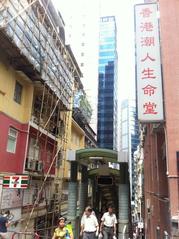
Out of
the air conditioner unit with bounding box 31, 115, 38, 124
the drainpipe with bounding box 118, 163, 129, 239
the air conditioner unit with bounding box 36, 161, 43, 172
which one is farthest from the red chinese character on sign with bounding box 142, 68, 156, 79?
the air conditioner unit with bounding box 36, 161, 43, 172

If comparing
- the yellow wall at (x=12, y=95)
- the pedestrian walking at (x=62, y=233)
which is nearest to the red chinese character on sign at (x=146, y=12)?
the yellow wall at (x=12, y=95)

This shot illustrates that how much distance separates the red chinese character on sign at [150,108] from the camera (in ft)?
34.6

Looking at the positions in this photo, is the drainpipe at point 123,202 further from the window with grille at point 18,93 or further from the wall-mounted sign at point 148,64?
the window with grille at point 18,93

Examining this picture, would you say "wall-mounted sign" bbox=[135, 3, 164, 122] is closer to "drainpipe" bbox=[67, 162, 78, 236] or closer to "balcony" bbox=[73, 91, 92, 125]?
"drainpipe" bbox=[67, 162, 78, 236]

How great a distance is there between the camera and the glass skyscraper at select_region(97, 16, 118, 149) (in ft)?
266

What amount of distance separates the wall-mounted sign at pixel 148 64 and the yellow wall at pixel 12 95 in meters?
7.32

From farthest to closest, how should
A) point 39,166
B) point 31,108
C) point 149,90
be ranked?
1. point 39,166
2. point 31,108
3. point 149,90

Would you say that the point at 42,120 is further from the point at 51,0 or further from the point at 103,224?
the point at 103,224

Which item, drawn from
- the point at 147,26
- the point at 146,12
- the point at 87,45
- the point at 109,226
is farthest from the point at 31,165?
the point at 87,45

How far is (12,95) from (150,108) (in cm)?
849

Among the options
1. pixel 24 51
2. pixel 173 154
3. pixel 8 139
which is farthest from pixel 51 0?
pixel 173 154

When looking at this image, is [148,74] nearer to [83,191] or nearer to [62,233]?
[62,233]

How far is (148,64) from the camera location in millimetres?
11094

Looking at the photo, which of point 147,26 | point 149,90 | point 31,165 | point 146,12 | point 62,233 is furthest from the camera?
point 31,165
